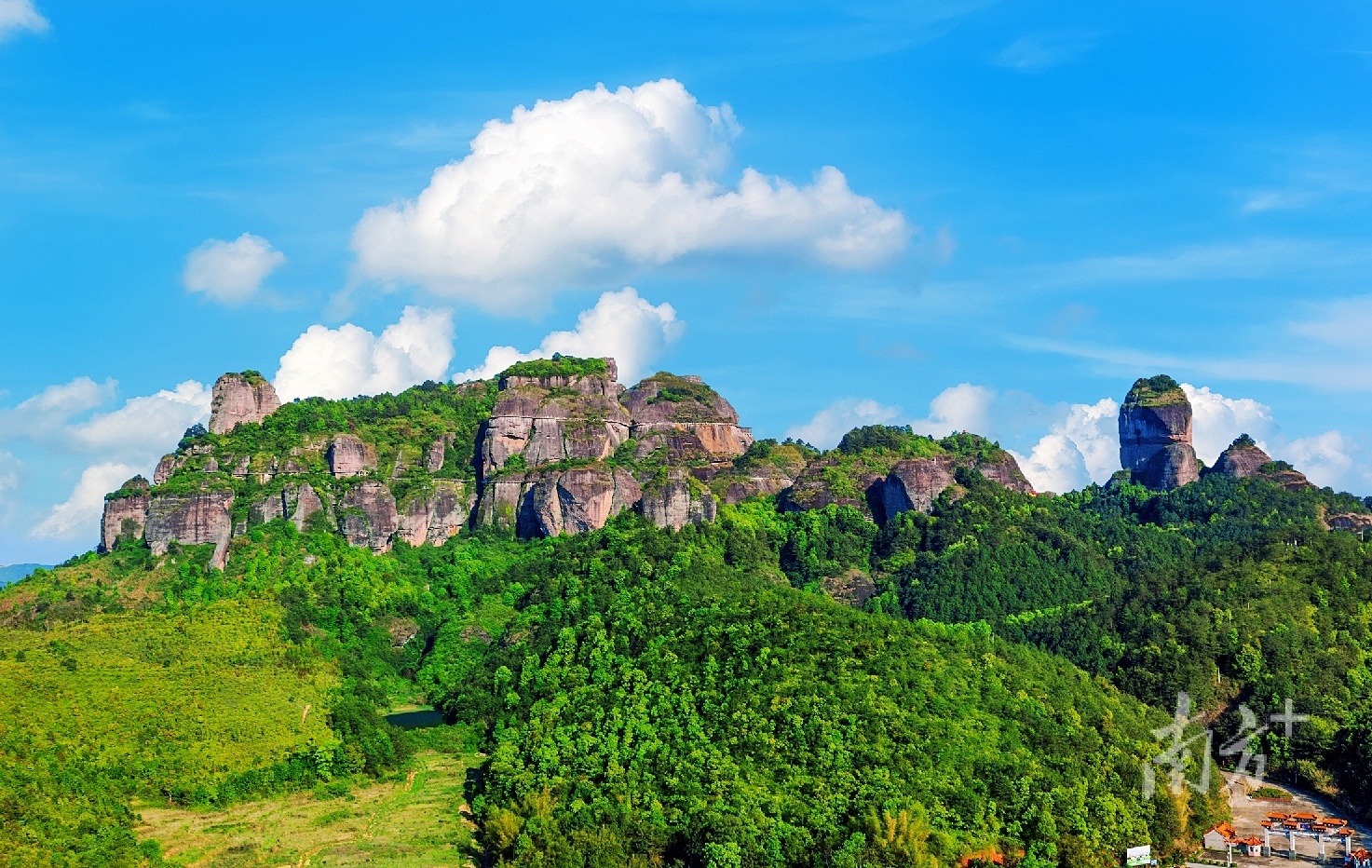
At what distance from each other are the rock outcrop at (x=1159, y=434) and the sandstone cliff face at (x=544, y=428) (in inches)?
1858

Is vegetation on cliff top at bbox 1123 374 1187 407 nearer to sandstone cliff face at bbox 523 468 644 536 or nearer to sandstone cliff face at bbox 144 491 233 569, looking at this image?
sandstone cliff face at bbox 523 468 644 536

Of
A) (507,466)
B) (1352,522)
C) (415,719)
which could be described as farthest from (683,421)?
(1352,522)

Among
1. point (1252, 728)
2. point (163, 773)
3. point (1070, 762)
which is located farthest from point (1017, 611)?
point (163, 773)

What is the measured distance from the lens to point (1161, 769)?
7531cm

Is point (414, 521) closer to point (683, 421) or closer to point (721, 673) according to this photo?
point (683, 421)

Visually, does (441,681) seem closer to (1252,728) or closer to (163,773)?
(163,773)

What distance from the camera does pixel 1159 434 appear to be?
140 m

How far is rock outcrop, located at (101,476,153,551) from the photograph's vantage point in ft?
372

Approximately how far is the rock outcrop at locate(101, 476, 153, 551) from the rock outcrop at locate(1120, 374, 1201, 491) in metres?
82.5

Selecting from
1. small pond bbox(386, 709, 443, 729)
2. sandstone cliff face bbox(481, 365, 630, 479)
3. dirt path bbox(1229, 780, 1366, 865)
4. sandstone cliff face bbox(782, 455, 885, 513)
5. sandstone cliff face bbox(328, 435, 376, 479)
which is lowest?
dirt path bbox(1229, 780, 1366, 865)

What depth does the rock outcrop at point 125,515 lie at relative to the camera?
372 feet

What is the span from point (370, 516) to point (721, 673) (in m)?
43.2

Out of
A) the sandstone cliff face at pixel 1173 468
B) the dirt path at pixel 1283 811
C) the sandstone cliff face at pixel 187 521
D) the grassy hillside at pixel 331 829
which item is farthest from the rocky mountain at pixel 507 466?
the dirt path at pixel 1283 811

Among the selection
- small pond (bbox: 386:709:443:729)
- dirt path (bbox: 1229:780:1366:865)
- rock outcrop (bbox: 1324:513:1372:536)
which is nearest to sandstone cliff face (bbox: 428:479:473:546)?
small pond (bbox: 386:709:443:729)
